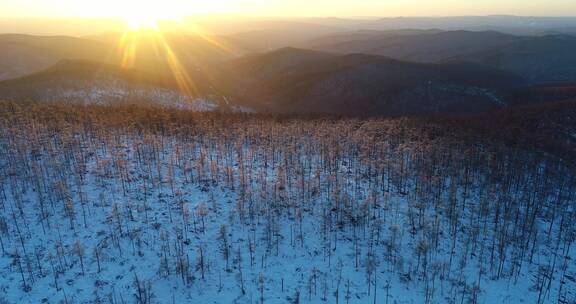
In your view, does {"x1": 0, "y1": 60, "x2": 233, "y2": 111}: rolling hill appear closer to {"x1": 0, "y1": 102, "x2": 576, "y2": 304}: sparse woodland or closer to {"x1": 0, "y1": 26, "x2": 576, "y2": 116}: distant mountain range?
{"x1": 0, "y1": 26, "x2": 576, "y2": 116}: distant mountain range

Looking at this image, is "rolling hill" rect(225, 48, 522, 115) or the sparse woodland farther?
"rolling hill" rect(225, 48, 522, 115)

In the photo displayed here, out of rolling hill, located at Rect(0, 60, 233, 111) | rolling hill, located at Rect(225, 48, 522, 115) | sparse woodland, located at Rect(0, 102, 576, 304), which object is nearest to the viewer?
sparse woodland, located at Rect(0, 102, 576, 304)

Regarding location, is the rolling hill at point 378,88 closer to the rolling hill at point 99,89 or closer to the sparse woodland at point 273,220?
the rolling hill at point 99,89

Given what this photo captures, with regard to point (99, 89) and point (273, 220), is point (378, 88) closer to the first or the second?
point (99, 89)

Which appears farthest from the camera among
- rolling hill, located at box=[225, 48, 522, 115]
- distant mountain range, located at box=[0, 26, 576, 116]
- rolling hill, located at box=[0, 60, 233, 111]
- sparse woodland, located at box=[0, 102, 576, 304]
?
rolling hill, located at box=[225, 48, 522, 115]

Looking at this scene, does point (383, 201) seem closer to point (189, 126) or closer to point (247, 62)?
point (189, 126)

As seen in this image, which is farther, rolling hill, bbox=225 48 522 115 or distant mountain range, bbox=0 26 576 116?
rolling hill, bbox=225 48 522 115

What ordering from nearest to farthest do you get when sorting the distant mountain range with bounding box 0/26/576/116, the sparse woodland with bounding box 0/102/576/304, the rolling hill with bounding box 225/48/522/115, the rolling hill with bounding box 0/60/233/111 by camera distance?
1. the sparse woodland with bounding box 0/102/576/304
2. the rolling hill with bounding box 0/60/233/111
3. the distant mountain range with bounding box 0/26/576/116
4. the rolling hill with bounding box 225/48/522/115

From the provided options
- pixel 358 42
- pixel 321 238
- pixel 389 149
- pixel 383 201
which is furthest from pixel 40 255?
pixel 358 42

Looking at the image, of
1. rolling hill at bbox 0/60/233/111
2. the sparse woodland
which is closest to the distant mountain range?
rolling hill at bbox 0/60/233/111

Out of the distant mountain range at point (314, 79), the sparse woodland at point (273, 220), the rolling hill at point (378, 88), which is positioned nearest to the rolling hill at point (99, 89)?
the distant mountain range at point (314, 79)
